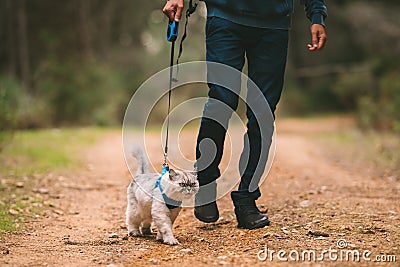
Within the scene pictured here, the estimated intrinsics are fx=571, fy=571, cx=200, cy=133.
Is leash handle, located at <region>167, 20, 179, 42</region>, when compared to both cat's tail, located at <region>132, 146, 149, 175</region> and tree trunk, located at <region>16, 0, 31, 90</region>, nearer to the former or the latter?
cat's tail, located at <region>132, 146, 149, 175</region>

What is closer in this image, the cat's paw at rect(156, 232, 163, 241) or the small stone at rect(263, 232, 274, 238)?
the small stone at rect(263, 232, 274, 238)

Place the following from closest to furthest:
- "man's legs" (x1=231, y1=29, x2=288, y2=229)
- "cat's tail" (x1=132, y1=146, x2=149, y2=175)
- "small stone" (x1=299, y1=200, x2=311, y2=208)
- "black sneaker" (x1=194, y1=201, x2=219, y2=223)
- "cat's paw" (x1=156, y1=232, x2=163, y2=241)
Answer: "cat's paw" (x1=156, y1=232, x2=163, y2=241) < "man's legs" (x1=231, y1=29, x2=288, y2=229) < "black sneaker" (x1=194, y1=201, x2=219, y2=223) < "cat's tail" (x1=132, y1=146, x2=149, y2=175) < "small stone" (x1=299, y1=200, x2=311, y2=208)

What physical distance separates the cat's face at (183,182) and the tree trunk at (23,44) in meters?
12.8

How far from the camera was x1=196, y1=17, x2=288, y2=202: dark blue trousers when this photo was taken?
3826 millimetres

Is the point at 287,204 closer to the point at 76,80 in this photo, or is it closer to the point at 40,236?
the point at 40,236

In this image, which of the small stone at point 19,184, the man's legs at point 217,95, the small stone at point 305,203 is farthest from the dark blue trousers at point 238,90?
the small stone at point 19,184

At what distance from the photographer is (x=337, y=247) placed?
10.9 feet

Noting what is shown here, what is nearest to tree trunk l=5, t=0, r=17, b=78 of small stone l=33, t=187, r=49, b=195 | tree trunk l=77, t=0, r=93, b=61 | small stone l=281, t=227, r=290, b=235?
tree trunk l=77, t=0, r=93, b=61

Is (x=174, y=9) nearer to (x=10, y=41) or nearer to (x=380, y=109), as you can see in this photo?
(x=380, y=109)

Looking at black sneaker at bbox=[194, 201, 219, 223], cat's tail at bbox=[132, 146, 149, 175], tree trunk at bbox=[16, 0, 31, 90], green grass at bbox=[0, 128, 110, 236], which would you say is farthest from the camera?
tree trunk at bbox=[16, 0, 31, 90]

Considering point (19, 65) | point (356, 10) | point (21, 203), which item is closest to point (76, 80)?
point (19, 65)

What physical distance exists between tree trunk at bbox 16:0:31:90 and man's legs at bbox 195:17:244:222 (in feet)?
41.3

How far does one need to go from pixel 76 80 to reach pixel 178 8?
12.5m

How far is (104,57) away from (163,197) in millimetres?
16616
